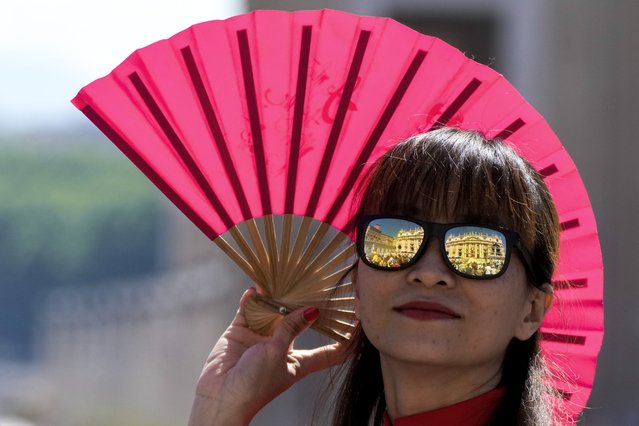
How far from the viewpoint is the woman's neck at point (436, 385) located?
2.20 meters

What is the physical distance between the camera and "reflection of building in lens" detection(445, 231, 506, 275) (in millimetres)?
2111

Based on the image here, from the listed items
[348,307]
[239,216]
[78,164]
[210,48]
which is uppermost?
[78,164]

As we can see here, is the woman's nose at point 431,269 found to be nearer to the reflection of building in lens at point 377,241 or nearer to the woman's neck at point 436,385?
the reflection of building in lens at point 377,241

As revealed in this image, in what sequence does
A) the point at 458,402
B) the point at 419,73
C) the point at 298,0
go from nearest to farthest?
the point at 458,402 → the point at 419,73 → the point at 298,0

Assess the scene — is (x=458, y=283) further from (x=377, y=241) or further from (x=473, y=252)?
(x=377, y=241)

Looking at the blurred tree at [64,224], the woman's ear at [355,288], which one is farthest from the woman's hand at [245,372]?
the blurred tree at [64,224]

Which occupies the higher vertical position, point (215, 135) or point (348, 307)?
point (215, 135)

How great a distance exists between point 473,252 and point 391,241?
0.49 ft

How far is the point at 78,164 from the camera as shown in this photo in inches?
629

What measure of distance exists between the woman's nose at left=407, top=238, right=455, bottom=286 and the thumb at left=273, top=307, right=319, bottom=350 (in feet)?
1.39

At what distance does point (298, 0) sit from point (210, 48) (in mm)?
4932

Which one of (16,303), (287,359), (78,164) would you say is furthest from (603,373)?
(78,164)

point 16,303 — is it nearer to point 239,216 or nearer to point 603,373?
point 603,373

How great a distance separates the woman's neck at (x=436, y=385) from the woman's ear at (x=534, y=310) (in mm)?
86
